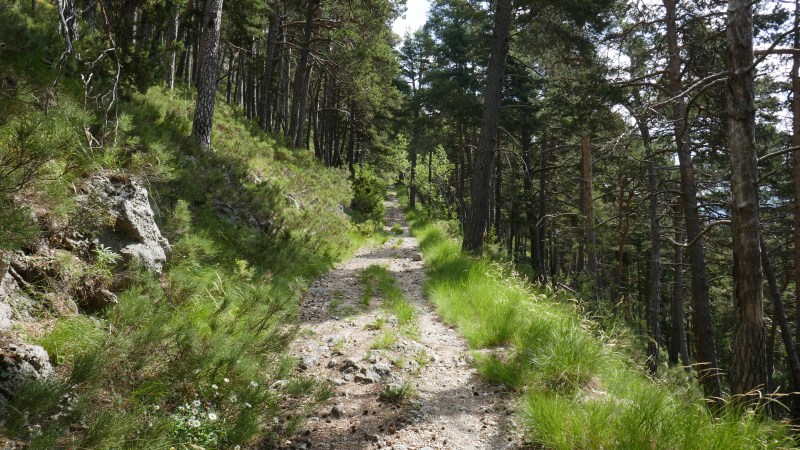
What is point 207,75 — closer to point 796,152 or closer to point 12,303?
point 12,303

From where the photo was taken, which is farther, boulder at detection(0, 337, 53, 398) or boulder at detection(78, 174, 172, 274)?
boulder at detection(78, 174, 172, 274)

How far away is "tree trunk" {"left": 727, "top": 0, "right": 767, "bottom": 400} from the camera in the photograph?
14.5 ft

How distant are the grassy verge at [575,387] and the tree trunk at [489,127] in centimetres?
340

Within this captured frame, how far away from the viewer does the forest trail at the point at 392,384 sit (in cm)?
346

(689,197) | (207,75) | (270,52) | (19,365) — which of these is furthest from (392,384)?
(270,52)

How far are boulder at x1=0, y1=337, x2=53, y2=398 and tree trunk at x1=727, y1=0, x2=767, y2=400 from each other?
6.14 m

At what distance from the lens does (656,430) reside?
279cm

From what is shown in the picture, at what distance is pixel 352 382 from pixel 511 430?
5.66 ft

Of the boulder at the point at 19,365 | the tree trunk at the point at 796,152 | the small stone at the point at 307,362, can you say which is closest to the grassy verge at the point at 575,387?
the small stone at the point at 307,362

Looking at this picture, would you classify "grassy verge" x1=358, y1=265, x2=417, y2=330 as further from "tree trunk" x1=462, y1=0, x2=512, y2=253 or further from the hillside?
"tree trunk" x1=462, y1=0, x2=512, y2=253

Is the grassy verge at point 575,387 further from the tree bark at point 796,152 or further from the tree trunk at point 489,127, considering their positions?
the tree bark at point 796,152

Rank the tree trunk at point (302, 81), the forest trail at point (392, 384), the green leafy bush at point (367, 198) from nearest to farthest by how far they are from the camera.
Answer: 1. the forest trail at point (392, 384)
2. the tree trunk at point (302, 81)
3. the green leafy bush at point (367, 198)

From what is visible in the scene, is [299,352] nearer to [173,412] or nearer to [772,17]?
[173,412]

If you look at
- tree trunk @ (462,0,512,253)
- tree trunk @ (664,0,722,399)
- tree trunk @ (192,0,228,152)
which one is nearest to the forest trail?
tree trunk @ (462,0,512,253)
